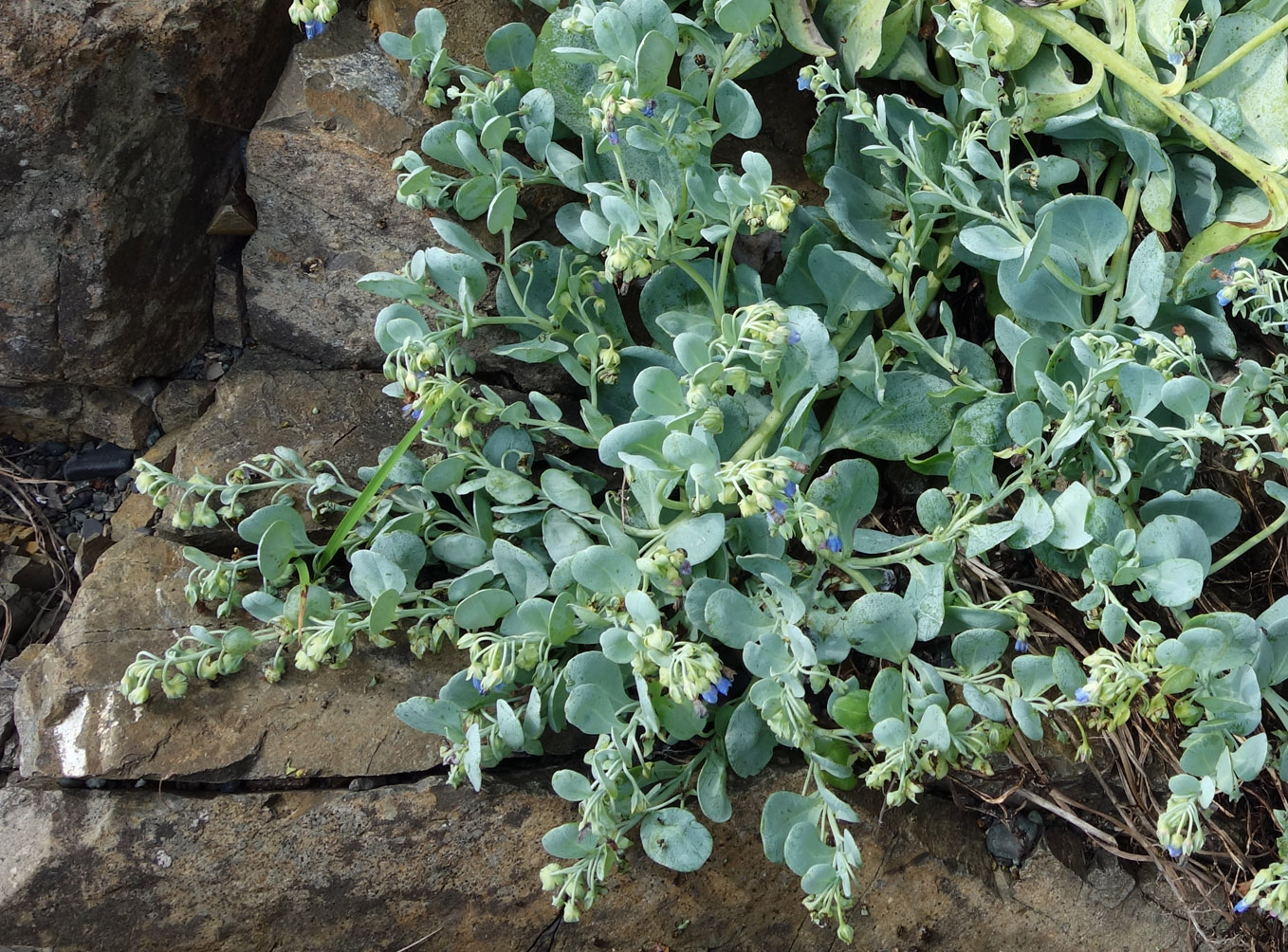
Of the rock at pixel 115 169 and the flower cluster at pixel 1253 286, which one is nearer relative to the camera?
the flower cluster at pixel 1253 286

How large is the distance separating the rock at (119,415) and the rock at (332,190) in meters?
0.39

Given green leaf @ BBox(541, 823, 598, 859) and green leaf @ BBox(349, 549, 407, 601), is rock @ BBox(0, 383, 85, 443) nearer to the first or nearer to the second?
green leaf @ BBox(349, 549, 407, 601)

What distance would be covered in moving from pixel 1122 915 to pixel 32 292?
8.41 ft

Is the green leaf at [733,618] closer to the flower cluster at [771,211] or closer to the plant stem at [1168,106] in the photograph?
the flower cluster at [771,211]

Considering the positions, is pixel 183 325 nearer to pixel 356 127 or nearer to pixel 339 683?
pixel 356 127

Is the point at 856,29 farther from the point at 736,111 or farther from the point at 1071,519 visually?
the point at 1071,519

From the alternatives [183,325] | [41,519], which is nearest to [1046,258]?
[183,325]

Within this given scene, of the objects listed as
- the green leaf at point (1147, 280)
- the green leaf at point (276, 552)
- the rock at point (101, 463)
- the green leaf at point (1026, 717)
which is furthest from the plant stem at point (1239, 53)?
the rock at point (101, 463)

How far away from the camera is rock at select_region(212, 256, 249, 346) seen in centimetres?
228

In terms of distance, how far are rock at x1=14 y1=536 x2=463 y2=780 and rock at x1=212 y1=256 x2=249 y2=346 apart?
0.55m

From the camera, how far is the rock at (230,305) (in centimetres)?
228

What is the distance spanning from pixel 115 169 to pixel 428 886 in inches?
60.5

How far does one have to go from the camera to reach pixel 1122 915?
210 centimetres

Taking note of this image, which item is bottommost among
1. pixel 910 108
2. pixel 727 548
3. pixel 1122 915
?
pixel 1122 915
